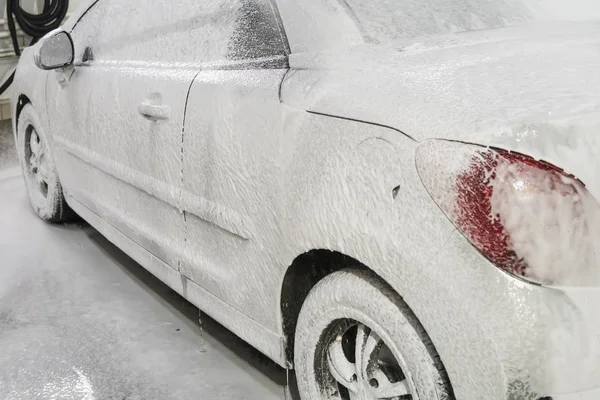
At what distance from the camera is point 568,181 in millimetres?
1201

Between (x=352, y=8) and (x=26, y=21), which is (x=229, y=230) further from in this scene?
(x=26, y=21)

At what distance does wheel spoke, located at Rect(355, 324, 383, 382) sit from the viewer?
61.8 inches

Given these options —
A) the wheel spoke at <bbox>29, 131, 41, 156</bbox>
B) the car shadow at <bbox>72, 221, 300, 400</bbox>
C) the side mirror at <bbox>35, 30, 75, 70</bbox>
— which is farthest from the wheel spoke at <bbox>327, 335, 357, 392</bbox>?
the wheel spoke at <bbox>29, 131, 41, 156</bbox>

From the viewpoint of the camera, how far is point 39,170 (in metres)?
3.76

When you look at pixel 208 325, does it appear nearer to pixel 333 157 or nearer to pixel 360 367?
pixel 360 367

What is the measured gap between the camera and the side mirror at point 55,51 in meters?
2.93

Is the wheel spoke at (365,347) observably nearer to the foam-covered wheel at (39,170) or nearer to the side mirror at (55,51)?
the side mirror at (55,51)

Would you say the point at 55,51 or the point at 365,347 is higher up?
the point at 55,51

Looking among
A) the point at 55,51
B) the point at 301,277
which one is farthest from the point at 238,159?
the point at 55,51

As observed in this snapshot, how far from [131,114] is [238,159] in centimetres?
75

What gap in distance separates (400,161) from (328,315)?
1.52 ft

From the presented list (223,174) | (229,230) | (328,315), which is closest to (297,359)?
(328,315)

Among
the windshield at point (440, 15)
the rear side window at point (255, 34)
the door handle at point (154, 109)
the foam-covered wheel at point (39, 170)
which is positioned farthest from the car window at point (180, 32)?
the foam-covered wheel at point (39, 170)

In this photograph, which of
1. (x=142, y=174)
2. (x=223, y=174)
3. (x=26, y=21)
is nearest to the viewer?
(x=223, y=174)
